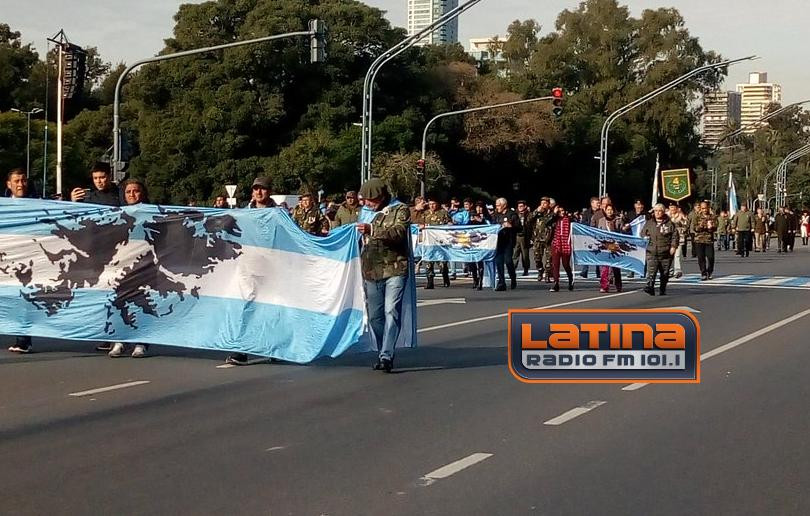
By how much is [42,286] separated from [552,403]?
554 cm

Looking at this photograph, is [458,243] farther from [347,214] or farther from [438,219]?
[347,214]

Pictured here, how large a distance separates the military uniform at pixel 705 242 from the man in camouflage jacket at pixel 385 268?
17308mm

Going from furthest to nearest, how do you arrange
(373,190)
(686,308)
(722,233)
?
(722,233)
(686,308)
(373,190)

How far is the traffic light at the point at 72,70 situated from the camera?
39.7m

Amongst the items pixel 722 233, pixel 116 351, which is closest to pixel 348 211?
pixel 116 351

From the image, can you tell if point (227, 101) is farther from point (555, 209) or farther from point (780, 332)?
point (780, 332)

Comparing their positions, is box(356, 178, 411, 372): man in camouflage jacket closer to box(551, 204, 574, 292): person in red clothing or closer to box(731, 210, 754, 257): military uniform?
box(551, 204, 574, 292): person in red clothing

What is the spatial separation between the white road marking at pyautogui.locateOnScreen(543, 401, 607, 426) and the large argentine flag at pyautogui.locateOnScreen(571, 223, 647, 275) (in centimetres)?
1440

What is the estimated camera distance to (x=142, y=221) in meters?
11.8

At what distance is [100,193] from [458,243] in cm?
1218

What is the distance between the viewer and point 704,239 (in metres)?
27.3

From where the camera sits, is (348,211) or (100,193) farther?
(348,211)

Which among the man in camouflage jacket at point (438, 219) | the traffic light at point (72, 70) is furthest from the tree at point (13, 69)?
the man in camouflage jacket at point (438, 219)

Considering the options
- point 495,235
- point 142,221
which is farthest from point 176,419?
point 495,235
